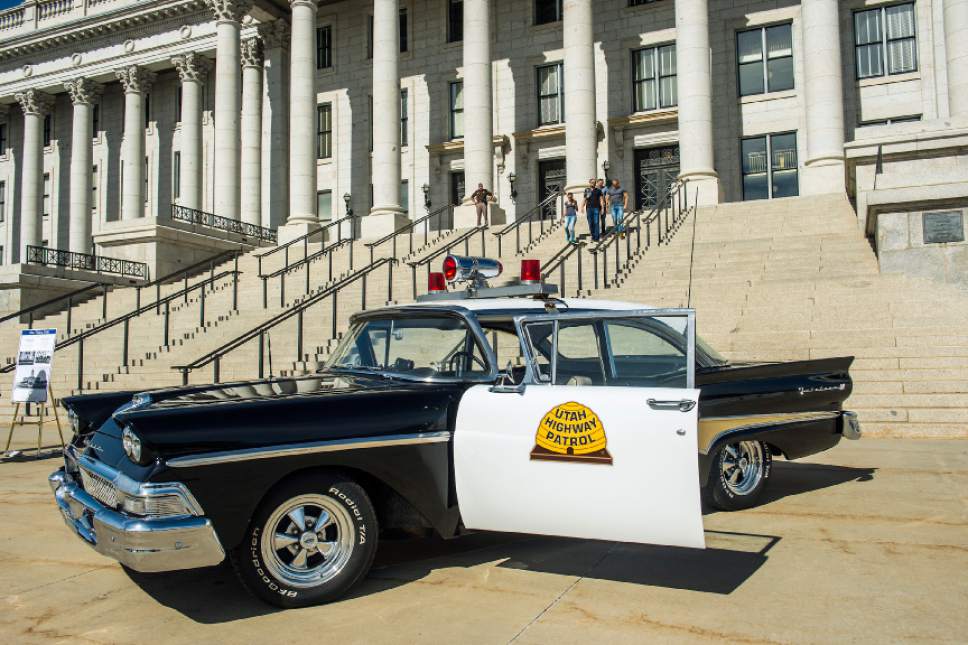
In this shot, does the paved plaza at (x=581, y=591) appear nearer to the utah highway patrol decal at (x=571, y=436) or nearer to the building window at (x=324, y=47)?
the utah highway patrol decal at (x=571, y=436)

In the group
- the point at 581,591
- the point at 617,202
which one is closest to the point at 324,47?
the point at 617,202

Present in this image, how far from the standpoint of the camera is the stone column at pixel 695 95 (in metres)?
23.2

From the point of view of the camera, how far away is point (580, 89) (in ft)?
82.0

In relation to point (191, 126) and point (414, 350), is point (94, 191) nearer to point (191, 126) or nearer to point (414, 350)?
point (191, 126)

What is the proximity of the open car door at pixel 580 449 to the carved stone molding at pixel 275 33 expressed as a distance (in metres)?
33.2

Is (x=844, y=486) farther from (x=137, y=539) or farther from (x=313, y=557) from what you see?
(x=137, y=539)

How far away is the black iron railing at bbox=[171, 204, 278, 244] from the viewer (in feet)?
97.2

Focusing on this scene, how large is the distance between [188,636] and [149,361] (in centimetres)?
1314

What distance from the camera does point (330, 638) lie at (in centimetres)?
355

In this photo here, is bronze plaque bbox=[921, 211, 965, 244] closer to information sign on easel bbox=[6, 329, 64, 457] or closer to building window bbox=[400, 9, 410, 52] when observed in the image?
information sign on easel bbox=[6, 329, 64, 457]

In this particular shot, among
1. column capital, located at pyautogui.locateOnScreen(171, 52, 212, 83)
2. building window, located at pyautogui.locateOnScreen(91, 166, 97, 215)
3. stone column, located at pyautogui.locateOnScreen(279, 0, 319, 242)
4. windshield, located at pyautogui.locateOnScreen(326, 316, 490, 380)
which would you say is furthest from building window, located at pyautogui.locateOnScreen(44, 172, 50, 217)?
windshield, located at pyautogui.locateOnScreen(326, 316, 490, 380)

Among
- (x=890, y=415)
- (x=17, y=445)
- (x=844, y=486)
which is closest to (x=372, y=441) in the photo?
(x=844, y=486)

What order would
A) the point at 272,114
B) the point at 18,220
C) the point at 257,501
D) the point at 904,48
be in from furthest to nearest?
the point at 18,220 < the point at 272,114 < the point at 904,48 < the point at 257,501

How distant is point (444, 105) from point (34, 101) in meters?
23.1
